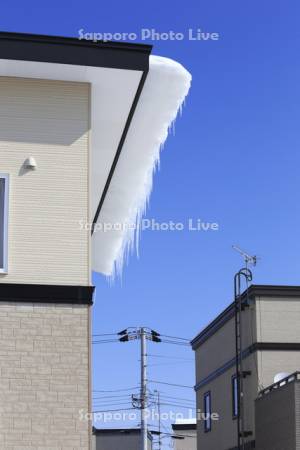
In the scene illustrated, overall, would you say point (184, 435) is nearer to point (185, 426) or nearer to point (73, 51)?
point (185, 426)

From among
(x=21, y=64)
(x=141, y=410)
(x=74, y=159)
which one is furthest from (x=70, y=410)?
(x=141, y=410)

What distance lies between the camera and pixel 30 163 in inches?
606

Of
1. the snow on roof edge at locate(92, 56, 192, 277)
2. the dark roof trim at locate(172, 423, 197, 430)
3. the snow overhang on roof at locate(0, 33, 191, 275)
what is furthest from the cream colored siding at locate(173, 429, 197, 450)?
the snow overhang on roof at locate(0, 33, 191, 275)

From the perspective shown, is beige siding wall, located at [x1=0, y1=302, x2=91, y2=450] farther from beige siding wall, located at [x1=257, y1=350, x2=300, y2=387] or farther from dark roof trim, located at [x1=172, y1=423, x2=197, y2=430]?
dark roof trim, located at [x1=172, y1=423, x2=197, y2=430]

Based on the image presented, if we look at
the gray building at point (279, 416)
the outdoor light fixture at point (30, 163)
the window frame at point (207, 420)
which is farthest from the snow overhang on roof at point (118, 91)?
the window frame at point (207, 420)

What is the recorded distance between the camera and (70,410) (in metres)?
14.4

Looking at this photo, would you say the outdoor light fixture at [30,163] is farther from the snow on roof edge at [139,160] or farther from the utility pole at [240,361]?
the utility pole at [240,361]

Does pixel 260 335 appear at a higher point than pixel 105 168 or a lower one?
lower

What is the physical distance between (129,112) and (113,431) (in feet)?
143

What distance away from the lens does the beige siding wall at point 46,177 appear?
49.3 feet

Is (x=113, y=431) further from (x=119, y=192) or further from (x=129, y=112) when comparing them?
(x=129, y=112)

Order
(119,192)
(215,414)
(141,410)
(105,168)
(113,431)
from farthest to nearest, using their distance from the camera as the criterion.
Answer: (113,431) < (141,410) < (215,414) < (119,192) < (105,168)

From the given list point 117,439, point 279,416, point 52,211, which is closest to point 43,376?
point 52,211

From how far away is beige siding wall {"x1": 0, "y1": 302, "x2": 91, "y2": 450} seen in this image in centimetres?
1420
